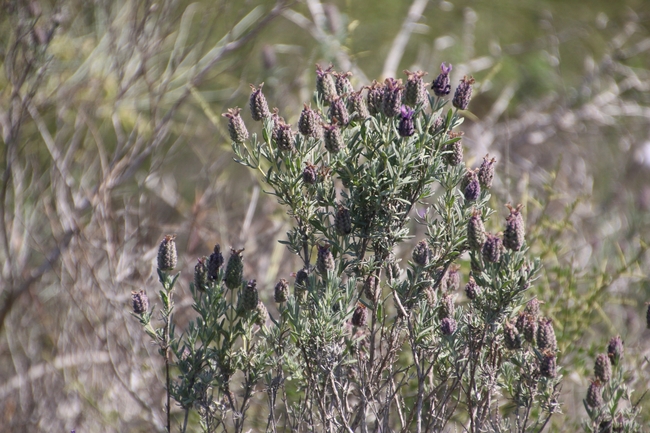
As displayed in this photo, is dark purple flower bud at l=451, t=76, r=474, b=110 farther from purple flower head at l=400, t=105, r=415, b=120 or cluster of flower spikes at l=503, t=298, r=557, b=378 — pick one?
cluster of flower spikes at l=503, t=298, r=557, b=378

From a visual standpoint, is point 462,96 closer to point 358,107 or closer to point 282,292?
point 358,107

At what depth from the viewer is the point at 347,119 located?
4.99ft

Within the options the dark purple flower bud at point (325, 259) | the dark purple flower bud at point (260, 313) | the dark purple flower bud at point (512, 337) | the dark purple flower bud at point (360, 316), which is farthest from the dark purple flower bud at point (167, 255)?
the dark purple flower bud at point (512, 337)

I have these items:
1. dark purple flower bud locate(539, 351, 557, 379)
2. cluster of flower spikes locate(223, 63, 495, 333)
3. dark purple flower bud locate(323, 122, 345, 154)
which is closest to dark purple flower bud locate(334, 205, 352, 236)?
cluster of flower spikes locate(223, 63, 495, 333)

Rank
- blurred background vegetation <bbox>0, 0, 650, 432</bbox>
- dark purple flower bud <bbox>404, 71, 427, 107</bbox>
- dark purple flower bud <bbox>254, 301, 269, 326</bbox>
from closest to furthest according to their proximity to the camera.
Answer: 1. dark purple flower bud <bbox>404, 71, 427, 107</bbox>
2. dark purple flower bud <bbox>254, 301, 269, 326</bbox>
3. blurred background vegetation <bbox>0, 0, 650, 432</bbox>

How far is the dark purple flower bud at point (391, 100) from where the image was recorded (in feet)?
4.64

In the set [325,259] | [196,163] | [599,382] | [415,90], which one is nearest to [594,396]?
[599,382]

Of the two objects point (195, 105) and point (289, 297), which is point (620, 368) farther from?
point (195, 105)

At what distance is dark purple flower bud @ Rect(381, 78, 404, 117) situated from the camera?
4.64 feet

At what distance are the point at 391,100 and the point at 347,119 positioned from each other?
15 cm

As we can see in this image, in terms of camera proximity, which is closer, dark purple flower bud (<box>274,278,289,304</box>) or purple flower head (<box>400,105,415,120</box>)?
purple flower head (<box>400,105,415,120</box>)

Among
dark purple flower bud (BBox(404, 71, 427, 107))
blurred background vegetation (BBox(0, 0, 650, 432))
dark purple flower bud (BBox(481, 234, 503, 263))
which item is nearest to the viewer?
dark purple flower bud (BBox(481, 234, 503, 263))

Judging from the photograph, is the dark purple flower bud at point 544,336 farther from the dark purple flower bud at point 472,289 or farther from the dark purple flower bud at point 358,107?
the dark purple flower bud at point 358,107

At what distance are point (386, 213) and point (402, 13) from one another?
15.6 ft
